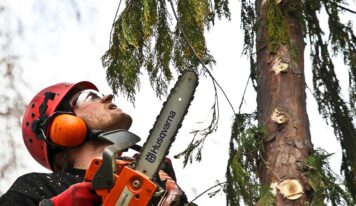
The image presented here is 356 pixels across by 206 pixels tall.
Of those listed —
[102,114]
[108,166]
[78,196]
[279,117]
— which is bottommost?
[78,196]

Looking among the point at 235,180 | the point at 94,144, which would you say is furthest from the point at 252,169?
the point at 94,144

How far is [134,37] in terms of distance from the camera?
128 inches

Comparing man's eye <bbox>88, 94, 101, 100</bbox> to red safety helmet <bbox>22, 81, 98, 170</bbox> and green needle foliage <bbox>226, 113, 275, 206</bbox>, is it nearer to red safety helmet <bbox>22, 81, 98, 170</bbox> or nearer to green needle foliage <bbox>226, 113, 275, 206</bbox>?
red safety helmet <bbox>22, 81, 98, 170</bbox>

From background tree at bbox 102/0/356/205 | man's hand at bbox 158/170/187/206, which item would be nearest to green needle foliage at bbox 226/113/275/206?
background tree at bbox 102/0/356/205

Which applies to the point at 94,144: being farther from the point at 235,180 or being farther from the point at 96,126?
the point at 235,180

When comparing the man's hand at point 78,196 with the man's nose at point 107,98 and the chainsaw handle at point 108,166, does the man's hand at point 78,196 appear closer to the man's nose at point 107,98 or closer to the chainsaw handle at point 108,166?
the chainsaw handle at point 108,166

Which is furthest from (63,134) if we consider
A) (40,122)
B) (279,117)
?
(279,117)

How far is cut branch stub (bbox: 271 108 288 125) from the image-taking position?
9.61ft

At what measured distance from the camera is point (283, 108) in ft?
9.74

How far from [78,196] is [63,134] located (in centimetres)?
64

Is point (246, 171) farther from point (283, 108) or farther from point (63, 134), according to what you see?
point (63, 134)

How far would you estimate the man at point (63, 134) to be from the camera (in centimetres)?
264

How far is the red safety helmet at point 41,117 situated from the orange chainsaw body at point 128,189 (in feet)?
2.82

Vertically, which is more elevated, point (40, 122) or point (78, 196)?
point (40, 122)
